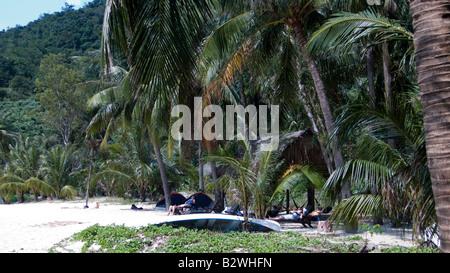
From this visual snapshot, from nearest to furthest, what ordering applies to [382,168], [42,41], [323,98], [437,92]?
1. [437,92]
2. [382,168]
3. [323,98]
4. [42,41]

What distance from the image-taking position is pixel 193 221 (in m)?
9.77

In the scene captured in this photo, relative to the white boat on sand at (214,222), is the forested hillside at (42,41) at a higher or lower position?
higher

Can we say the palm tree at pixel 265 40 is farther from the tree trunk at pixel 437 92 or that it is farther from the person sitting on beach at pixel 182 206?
the person sitting on beach at pixel 182 206

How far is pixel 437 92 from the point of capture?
362 cm

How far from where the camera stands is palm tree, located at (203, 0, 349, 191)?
9.57 meters

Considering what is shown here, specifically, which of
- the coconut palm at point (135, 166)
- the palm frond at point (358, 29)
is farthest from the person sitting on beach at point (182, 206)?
the palm frond at point (358, 29)

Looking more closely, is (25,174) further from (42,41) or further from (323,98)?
(42,41)

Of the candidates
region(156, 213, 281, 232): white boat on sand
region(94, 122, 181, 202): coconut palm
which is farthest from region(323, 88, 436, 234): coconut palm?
region(94, 122, 181, 202): coconut palm

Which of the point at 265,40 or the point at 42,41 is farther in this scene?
the point at 42,41

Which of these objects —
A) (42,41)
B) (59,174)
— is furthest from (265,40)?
(42,41)

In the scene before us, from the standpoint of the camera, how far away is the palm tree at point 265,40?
957cm

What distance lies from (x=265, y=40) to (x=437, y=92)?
7.60 metres

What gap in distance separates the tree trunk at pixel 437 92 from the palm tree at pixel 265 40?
5.20m
